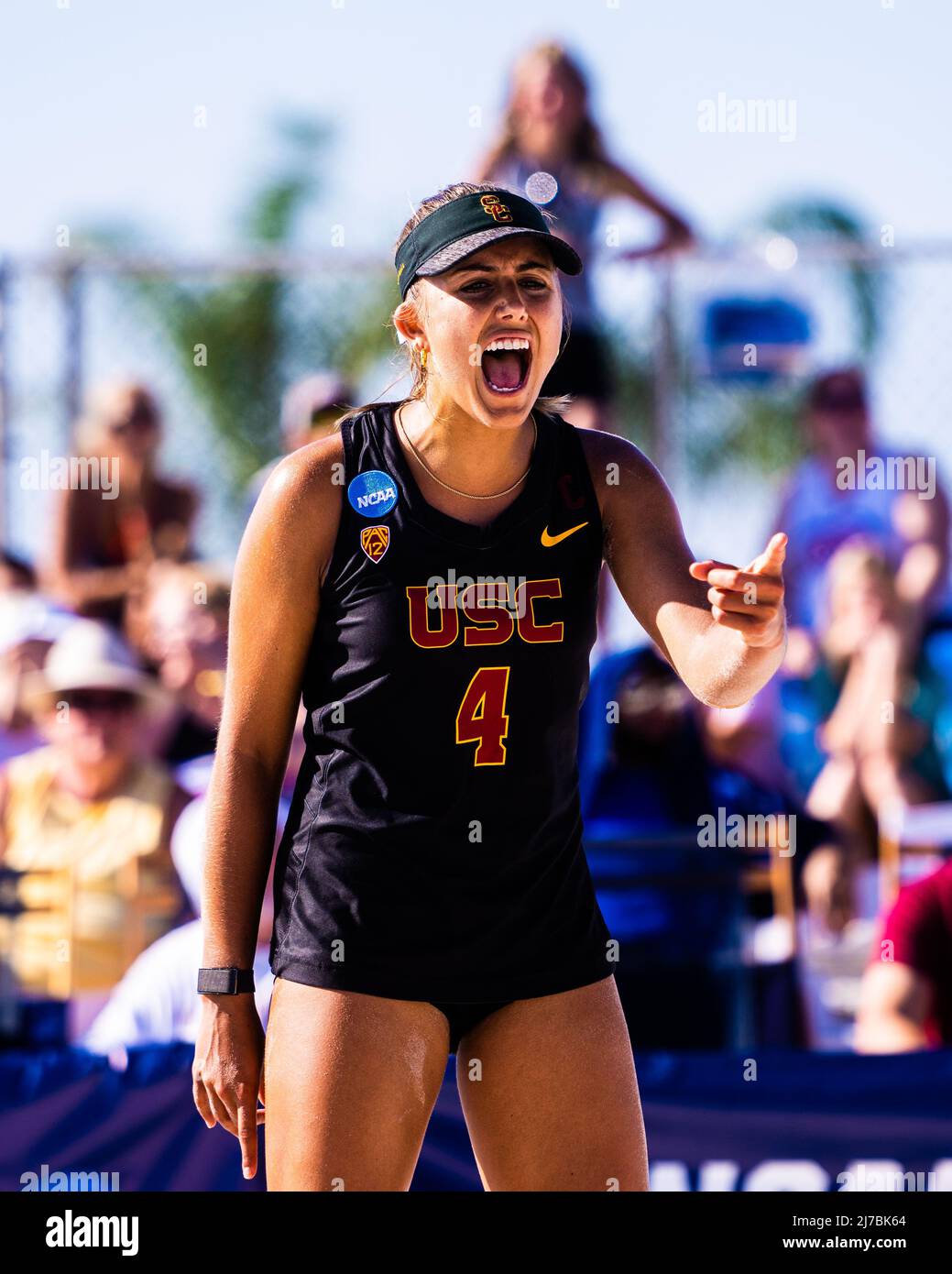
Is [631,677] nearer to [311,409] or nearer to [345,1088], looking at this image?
[311,409]

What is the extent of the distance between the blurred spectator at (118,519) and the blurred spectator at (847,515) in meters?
2.52

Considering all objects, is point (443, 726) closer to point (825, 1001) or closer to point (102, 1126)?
point (102, 1126)

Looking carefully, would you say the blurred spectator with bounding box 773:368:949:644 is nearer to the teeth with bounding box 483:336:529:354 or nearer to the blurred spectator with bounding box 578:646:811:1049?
the blurred spectator with bounding box 578:646:811:1049

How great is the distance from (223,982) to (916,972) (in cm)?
279

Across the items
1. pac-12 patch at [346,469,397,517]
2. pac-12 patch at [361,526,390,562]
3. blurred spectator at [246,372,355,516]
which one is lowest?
pac-12 patch at [361,526,390,562]

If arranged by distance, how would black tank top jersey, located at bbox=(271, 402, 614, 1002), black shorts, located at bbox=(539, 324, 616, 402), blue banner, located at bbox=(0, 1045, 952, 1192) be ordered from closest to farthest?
black tank top jersey, located at bbox=(271, 402, 614, 1002)
blue banner, located at bbox=(0, 1045, 952, 1192)
black shorts, located at bbox=(539, 324, 616, 402)

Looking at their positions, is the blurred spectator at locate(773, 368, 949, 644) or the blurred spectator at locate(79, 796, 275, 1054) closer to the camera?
the blurred spectator at locate(79, 796, 275, 1054)

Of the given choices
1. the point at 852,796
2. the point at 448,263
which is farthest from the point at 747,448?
the point at 448,263

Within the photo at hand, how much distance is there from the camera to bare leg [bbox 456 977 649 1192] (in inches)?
105

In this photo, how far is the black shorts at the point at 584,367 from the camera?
607 centimetres

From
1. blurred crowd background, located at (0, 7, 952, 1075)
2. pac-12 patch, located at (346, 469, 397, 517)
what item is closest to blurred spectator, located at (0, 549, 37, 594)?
blurred crowd background, located at (0, 7, 952, 1075)

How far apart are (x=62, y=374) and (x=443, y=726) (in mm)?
4439

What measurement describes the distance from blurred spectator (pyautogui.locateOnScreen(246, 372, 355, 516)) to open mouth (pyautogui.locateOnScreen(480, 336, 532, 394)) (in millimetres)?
3561

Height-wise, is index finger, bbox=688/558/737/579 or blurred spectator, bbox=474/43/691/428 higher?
blurred spectator, bbox=474/43/691/428
